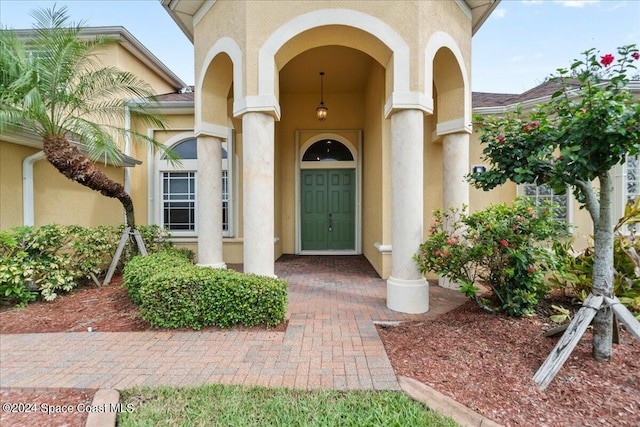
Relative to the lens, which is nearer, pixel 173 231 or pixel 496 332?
pixel 496 332

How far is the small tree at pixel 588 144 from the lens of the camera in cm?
254

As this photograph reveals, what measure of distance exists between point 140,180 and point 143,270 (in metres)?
4.64

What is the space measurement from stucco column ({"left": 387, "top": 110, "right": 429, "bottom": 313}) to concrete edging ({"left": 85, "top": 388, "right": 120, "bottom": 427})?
3.57 metres

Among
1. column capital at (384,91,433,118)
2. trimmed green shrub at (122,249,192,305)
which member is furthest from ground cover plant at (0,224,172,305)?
column capital at (384,91,433,118)

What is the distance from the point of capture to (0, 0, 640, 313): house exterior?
14.7ft

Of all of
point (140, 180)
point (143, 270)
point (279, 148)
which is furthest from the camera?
point (279, 148)

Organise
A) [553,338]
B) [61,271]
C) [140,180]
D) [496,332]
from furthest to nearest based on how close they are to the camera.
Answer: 1. [140,180]
2. [61,271]
3. [496,332]
4. [553,338]

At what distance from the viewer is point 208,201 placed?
5.79 metres

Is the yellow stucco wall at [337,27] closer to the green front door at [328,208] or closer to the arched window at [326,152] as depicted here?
the arched window at [326,152]

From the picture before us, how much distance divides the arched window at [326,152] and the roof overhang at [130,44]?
5759 millimetres

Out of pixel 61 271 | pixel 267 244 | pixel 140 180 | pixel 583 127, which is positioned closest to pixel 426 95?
pixel 583 127

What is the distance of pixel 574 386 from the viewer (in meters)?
2.62

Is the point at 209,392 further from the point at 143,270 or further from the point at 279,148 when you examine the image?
the point at 279,148

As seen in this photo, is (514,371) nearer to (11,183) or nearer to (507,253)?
(507,253)
